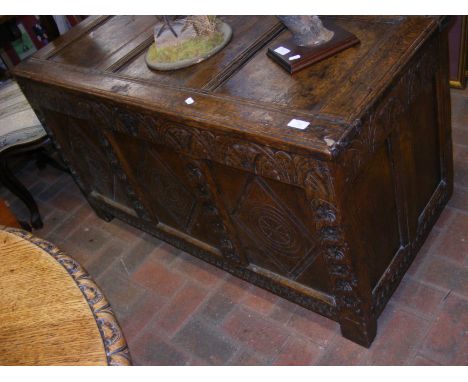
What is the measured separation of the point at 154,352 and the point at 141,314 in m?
0.26

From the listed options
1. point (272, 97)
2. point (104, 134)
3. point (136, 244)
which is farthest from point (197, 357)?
point (272, 97)

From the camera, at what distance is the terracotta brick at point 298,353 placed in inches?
91.7

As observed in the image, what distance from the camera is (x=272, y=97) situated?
6.10ft

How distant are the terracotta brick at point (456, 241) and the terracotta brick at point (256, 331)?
89cm

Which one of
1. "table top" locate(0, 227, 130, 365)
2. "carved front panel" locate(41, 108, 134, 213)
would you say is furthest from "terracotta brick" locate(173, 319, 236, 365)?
"table top" locate(0, 227, 130, 365)

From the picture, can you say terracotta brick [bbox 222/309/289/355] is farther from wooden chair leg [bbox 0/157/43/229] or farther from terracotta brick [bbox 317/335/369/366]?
wooden chair leg [bbox 0/157/43/229]

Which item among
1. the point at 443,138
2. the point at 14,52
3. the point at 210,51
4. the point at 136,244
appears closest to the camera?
the point at 210,51

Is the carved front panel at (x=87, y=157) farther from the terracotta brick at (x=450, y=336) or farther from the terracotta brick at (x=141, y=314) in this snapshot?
the terracotta brick at (x=450, y=336)

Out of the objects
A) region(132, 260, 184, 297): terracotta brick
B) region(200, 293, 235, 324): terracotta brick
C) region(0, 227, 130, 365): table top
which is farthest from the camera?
region(132, 260, 184, 297): terracotta brick

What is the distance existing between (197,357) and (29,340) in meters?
1.20

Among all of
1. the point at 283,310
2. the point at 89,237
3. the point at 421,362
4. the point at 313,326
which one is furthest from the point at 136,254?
the point at 421,362

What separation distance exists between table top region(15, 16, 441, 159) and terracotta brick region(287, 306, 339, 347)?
1124 mm

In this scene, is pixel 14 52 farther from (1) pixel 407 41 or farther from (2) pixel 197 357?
(1) pixel 407 41

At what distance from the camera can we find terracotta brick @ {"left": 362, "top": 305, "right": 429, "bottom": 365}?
2.23 m
